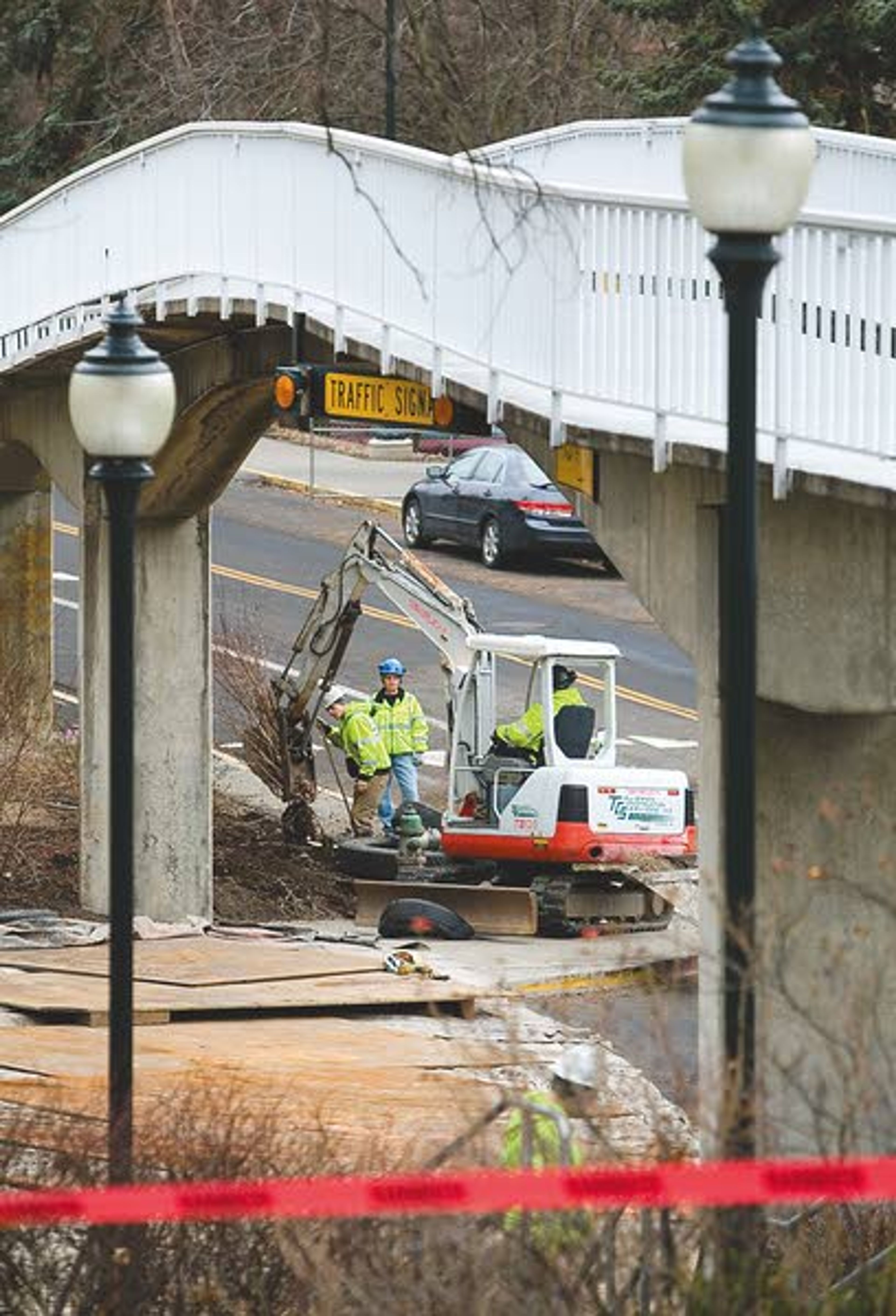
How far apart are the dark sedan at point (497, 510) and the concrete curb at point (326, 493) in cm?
318

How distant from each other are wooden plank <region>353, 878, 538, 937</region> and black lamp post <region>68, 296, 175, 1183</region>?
41.6 feet

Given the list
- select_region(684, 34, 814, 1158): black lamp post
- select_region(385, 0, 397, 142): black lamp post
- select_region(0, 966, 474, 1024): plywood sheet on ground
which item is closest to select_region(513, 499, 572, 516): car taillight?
select_region(385, 0, 397, 142): black lamp post

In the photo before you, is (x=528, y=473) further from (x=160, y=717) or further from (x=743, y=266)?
(x=743, y=266)

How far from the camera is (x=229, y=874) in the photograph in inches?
1150

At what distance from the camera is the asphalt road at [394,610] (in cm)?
3653

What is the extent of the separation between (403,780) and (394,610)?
506 inches

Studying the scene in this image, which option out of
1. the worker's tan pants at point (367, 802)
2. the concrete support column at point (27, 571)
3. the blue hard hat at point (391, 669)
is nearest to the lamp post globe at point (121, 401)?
the blue hard hat at point (391, 669)

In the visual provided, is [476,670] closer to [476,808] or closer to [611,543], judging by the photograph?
[476,808]

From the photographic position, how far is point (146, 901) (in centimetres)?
2762

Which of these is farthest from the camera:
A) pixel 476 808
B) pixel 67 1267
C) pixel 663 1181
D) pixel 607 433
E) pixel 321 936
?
pixel 476 808

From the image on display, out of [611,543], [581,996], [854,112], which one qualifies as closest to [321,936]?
[581,996]

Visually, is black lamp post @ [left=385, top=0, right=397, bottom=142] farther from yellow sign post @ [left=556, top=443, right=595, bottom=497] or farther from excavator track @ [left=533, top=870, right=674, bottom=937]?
excavator track @ [left=533, top=870, right=674, bottom=937]

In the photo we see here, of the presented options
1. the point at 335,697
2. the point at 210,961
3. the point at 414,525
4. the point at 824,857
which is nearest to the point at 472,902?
the point at 210,961

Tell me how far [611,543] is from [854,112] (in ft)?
56.9
